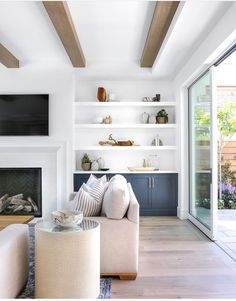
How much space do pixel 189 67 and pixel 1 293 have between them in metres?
3.83

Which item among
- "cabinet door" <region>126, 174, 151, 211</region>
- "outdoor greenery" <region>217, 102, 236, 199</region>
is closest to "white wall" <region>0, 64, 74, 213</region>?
"cabinet door" <region>126, 174, 151, 211</region>

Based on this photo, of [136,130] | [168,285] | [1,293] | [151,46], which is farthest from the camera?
[136,130]

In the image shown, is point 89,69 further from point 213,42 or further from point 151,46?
point 213,42

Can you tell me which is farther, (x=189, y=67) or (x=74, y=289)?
(x=189, y=67)

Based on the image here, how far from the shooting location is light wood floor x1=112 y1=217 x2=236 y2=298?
96.6 inches

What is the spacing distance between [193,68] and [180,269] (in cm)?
274

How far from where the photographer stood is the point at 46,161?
208 inches

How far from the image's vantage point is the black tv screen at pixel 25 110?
5.25 m

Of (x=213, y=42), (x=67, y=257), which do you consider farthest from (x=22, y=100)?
(x=67, y=257)

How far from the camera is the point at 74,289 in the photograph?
2.11m

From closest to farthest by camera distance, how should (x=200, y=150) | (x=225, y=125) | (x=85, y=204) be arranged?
(x=85, y=204), (x=200, y=150), (x=225, y=125)

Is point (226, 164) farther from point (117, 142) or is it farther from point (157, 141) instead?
point (117, 142)

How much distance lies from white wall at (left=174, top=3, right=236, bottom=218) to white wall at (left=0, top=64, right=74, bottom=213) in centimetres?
192

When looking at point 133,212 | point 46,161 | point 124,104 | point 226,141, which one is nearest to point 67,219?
point 133,212
